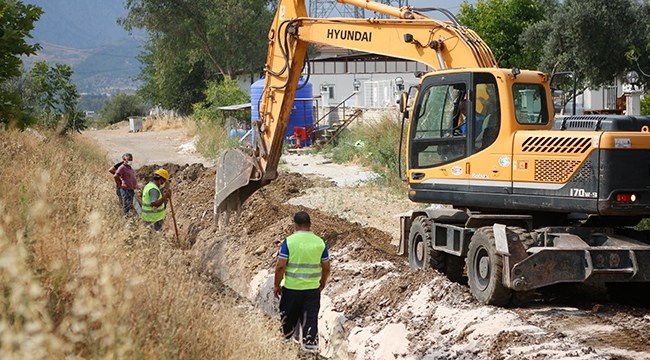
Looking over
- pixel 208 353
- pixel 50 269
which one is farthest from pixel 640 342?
pixel 50 269

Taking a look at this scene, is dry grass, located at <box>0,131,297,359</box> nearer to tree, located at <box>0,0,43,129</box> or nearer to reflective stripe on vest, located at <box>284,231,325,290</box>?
reflective stripe on vest, located at <box>284,231,325,290</box>

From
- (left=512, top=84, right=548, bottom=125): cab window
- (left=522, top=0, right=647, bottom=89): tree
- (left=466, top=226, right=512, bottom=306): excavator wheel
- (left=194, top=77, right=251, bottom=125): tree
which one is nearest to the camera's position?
(left=466, top=226, right=512, bottom=306): excavator wheel

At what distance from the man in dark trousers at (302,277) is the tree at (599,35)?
76.5 feet

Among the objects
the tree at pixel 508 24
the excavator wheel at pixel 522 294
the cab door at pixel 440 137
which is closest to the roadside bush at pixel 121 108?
the tree at pixel 508 24

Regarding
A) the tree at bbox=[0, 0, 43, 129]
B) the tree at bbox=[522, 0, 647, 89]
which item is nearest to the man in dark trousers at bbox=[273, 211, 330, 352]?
the tree at bbox=[0, 0, 43, 129]

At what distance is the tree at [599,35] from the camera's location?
29344 mm

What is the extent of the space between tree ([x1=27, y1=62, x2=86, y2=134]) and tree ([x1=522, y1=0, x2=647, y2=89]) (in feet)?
58.5

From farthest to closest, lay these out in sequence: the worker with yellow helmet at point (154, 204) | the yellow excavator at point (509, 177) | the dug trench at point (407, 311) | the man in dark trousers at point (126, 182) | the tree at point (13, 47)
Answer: the man in dark trousers at point (126, 182), the worker with yellow helmet at point (154, 204), the tree at point (13, 47), the yellow excavator at point (509, 177), the dug trench at point (407, 311)

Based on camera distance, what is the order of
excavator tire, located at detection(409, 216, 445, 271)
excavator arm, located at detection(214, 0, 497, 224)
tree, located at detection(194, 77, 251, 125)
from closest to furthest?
1. excavator tire, located at detection(409, 216, 445, 271)
2. excavator arm, located at detection(214, 0, 497, 224)
3. tree, located at detection(194, 77, 251, 125)

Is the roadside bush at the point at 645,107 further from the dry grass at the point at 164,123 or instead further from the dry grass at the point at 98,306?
the dry grass at the point at 164,123

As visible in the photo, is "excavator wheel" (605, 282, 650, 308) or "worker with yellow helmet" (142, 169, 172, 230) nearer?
"excavator wheel" (605, 282, 650, 308)

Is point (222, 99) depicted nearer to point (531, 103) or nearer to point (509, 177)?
point (531, 103)

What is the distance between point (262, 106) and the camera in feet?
45.8

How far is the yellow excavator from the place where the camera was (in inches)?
326
